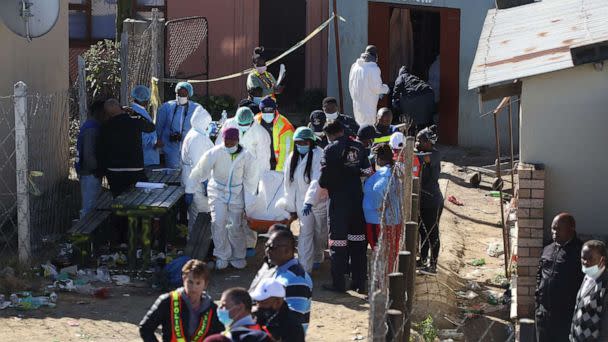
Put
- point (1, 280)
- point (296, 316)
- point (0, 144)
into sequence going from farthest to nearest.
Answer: point (0, 144), point (1, 280), point (296, 316)

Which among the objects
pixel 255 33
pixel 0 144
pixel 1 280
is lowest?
pixel 1 280

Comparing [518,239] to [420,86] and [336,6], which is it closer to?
[420,86]

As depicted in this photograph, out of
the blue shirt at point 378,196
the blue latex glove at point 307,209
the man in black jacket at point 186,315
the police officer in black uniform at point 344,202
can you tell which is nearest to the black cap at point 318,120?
the blue latex glove at point 307,209

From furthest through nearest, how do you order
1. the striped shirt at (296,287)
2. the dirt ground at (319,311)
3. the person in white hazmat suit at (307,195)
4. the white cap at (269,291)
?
the person in white hazmat suit at (307,195) < the dirt ground at (319,311) < the striped shirt at (296,287) < the white cap at (269,291)

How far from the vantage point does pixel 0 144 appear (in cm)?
1256

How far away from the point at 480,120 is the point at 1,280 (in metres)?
10.5

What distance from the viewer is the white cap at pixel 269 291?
651 cm

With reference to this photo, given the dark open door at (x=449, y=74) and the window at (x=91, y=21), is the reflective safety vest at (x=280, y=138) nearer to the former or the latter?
the dark open door at (x=449, y=74)

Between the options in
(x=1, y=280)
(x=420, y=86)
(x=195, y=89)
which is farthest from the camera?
(x=195, y=89)

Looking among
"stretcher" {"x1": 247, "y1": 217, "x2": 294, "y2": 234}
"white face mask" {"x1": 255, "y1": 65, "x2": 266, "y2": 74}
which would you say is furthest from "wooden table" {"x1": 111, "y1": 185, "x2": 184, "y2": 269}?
"white face mask" {"x1": 255, "y1": 65, "x2": 266, "y2": 74}

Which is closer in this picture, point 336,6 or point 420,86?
point 420,86

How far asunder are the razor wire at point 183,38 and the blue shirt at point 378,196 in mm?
10297

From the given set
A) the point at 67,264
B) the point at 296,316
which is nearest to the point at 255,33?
the point at 67,264

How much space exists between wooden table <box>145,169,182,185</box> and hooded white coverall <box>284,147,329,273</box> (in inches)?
80.9
